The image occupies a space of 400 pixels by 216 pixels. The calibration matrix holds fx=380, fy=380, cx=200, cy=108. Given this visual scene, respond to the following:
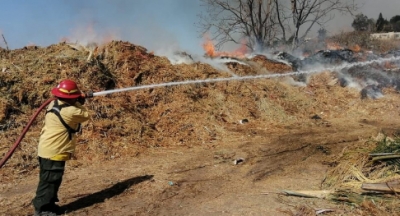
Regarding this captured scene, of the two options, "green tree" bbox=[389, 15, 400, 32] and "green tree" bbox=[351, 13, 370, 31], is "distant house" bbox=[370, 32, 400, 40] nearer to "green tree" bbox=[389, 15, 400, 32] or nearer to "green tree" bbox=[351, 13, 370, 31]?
"green tree" bbox=[351, 13, 370, 31]

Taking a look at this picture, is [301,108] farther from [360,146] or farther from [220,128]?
[360,146]

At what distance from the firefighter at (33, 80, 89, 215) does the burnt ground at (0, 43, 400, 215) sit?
20.4 inches

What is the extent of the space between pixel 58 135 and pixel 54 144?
0.12 m

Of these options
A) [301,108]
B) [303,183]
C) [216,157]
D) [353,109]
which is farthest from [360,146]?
[353,109]

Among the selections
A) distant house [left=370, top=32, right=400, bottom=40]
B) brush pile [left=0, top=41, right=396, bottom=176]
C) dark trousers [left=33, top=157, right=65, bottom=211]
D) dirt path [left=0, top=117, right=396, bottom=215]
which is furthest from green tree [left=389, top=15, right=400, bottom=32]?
dark trousers [left=33, top=157, right=65, bottom=211]

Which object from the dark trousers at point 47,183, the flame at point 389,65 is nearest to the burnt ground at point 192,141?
the dark trousers at point 47,183

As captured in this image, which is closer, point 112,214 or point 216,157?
point 112,214

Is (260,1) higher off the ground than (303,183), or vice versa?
(260,1)

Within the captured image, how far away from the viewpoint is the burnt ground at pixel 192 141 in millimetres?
5504

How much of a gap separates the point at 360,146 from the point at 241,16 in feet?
56.0

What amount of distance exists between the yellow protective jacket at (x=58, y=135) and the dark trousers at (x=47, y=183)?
0.10 meters

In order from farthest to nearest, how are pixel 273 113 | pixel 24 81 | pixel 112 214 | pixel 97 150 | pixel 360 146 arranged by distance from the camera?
pixel 273 113
pixel 24 81
pixel 97 150
pixel 360 146
pixel 112 214

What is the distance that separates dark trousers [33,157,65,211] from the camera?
4.83 m

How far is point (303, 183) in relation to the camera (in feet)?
20.5
